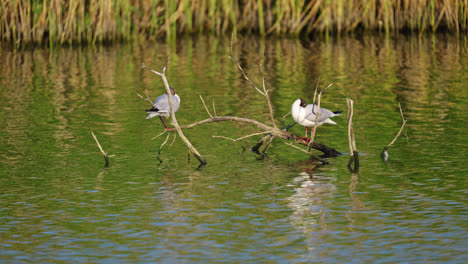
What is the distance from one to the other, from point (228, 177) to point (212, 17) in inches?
743

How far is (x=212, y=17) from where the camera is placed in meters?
30.0

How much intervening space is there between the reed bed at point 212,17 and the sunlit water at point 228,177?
4434mm

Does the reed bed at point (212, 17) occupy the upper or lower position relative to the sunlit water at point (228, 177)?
upper

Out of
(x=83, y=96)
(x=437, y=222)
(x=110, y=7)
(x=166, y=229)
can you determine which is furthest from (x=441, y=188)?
(x=110, y=7)

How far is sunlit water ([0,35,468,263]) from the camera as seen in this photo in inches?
341

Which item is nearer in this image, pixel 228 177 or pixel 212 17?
pixel 228 177

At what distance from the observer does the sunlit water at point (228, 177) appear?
866 centimetres

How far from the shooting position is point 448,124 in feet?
48.7

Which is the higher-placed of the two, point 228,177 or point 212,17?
point 212,17

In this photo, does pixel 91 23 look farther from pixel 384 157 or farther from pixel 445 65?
pixel 384 157

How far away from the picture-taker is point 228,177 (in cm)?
1163

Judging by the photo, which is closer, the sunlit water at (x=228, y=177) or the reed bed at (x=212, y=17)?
the sunlit water at (x=228, y=177)

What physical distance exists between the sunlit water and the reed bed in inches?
175

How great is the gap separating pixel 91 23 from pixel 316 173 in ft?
55.4
